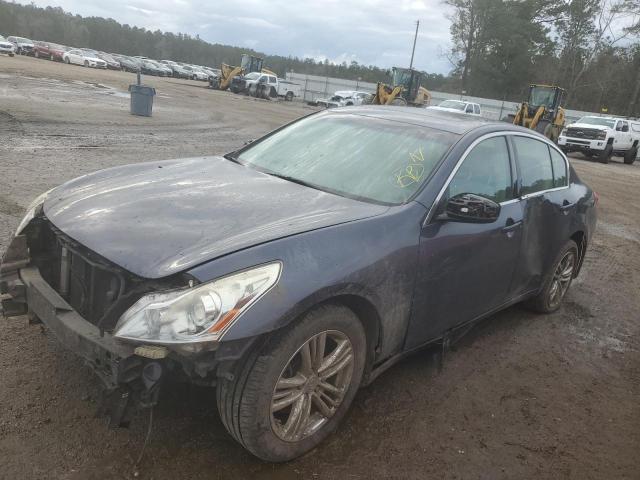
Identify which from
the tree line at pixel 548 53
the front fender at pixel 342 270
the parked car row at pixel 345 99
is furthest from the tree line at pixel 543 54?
the front fender at pixel 342 270

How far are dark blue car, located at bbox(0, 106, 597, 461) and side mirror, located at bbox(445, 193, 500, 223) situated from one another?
0.01 metres

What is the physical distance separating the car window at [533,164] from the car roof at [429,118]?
0.16 meters

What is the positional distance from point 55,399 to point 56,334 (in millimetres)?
526

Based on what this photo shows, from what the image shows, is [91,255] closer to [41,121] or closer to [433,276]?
[433,276]

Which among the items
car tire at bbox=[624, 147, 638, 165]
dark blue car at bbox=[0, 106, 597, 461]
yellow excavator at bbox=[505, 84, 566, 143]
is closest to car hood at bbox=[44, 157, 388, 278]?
dark blue car at bbox=[0, 106, 597, 461]

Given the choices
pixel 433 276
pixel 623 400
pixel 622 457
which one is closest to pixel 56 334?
pixel 433 276

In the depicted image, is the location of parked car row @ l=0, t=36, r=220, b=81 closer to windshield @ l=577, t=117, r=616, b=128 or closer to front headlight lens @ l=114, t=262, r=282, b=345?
windshield @ l=577, t=117, r=616, b=128

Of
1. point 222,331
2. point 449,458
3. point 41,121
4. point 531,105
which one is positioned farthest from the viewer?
point 531,105

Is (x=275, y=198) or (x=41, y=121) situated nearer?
(x=275, y=198)

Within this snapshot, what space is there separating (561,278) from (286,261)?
355cm

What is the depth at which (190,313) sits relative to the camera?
222 centimetres

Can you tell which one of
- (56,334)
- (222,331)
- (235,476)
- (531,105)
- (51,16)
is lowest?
(235,476)

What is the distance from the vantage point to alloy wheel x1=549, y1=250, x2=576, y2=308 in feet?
16.1

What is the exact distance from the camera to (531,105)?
2836cm
